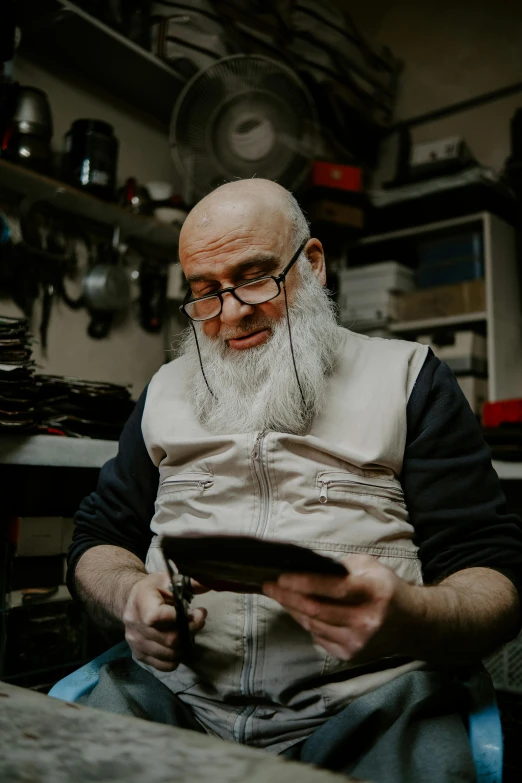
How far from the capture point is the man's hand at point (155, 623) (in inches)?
35.0

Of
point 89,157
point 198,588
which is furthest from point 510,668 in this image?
point 89,157

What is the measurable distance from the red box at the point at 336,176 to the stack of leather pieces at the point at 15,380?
6.08 ft

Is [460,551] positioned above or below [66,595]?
above

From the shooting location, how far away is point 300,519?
1.04 metres

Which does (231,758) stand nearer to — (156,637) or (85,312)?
(156,637)

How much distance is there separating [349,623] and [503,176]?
9.48ft

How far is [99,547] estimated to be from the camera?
1237mm

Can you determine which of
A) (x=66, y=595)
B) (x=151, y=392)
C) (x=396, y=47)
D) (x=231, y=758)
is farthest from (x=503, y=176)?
(x=231, y=758)

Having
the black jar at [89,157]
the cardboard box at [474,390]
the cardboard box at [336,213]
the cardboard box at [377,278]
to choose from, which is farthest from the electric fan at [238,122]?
the cardboard box at [474,390]

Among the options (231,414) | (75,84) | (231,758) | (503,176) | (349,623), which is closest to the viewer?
(231,758)

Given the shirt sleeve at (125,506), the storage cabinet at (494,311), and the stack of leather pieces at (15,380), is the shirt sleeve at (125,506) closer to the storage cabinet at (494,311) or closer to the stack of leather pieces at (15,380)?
the stack of leather pieces at (15,380)

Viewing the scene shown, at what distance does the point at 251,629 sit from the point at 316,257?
790mm

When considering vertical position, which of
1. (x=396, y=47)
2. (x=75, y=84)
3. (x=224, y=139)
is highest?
(x=396, y=47)

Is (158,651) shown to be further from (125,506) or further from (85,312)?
(85,312)
